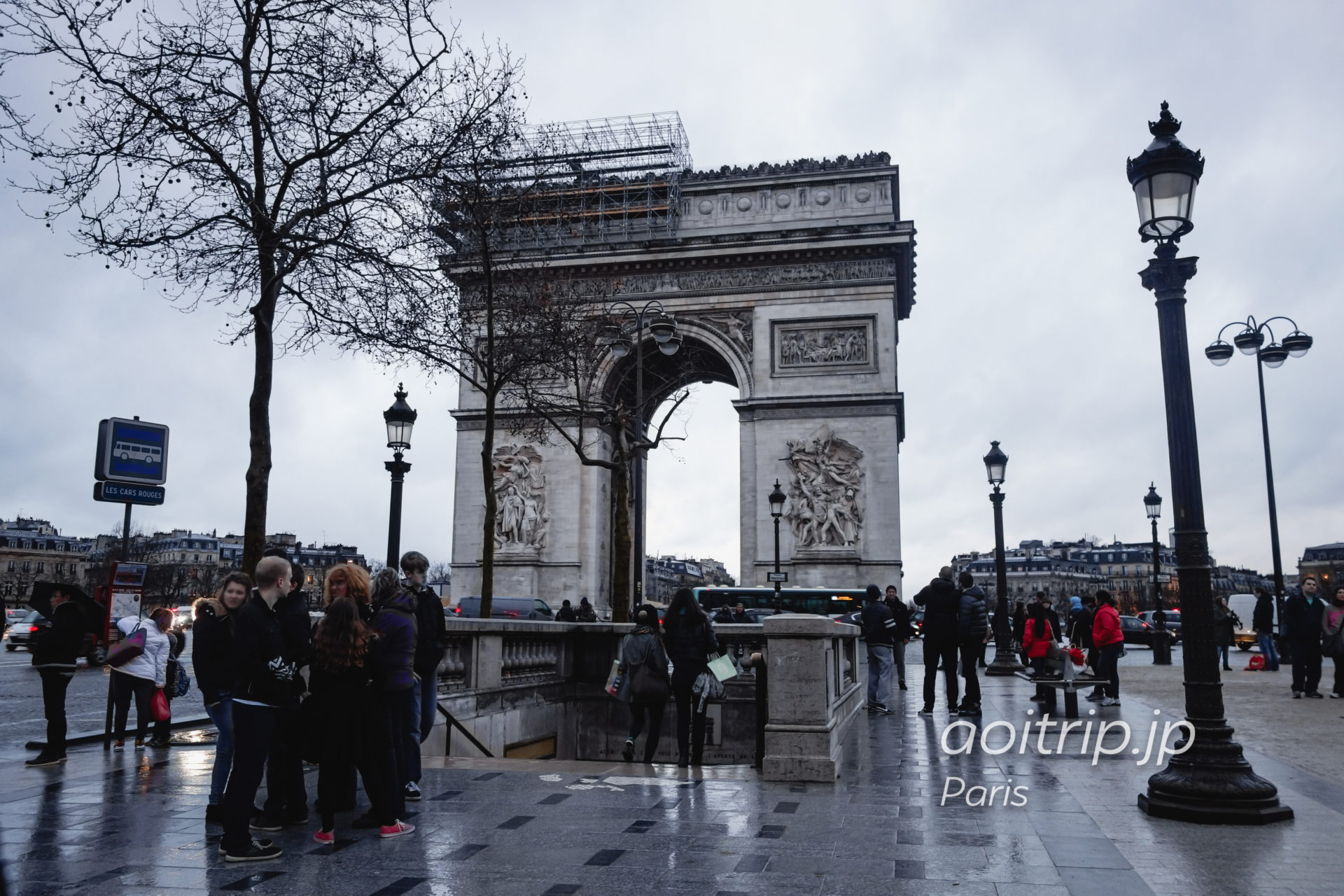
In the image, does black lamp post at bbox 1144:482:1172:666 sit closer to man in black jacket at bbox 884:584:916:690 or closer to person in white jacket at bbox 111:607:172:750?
man in black jacket at bbox 884:584:916:690

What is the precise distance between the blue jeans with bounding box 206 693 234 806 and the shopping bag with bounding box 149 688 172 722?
4265 mm

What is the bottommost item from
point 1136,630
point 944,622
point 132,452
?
point 1136,630

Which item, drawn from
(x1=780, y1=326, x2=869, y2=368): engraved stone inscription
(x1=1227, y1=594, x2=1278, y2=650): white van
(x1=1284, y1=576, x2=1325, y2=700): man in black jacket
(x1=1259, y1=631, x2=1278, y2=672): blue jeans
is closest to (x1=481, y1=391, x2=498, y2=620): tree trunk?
(x1=1284, y1=576, x2=1325, y2=700): man in black jacket

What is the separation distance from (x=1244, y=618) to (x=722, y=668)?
31.9 meters

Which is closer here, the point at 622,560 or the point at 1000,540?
the point at 622,560

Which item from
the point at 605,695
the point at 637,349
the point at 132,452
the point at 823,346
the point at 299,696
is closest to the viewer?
the point at 299,696

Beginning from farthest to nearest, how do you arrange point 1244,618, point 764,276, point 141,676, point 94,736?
1. point 1244,618
2. point 764,276
3. point 94,736
4. point 141,676

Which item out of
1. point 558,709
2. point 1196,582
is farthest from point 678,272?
point 1196,582

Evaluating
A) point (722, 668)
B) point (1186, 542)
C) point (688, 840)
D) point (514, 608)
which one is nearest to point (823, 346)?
point (514, 608)

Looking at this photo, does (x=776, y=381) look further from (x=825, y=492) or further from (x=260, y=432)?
(x=260, y=432)

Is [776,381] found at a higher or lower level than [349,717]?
higher

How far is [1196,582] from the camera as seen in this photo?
298 inches

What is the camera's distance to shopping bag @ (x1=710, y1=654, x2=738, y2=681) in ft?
36.6

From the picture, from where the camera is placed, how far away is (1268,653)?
75.2 feet
